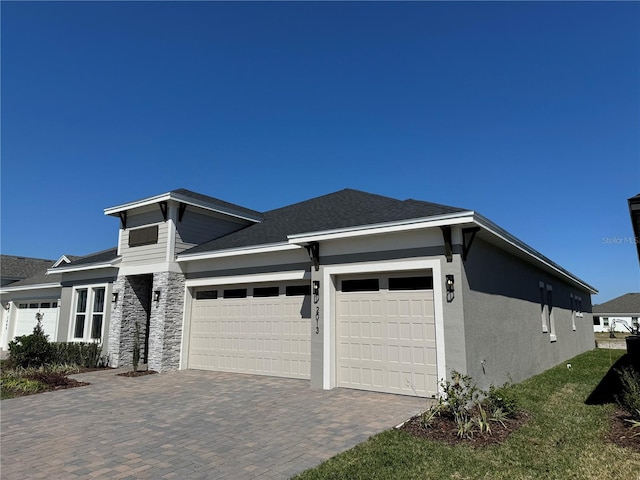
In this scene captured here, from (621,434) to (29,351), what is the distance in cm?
1575

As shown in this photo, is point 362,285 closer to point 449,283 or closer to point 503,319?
point 449,283

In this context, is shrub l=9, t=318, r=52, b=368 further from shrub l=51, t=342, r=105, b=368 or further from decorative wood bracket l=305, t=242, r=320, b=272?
decorative wood bracket l=305, t=242, r=320, b=272

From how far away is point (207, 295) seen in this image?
503 inches

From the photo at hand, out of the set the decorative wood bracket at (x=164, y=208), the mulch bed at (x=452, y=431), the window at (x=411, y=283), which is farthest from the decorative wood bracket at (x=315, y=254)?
the decorative wood bracket at (x=164, y=208)

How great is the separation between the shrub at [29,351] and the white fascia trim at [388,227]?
992cm

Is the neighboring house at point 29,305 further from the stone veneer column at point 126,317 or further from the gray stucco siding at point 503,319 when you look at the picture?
the gray stucco siding at point 503,319

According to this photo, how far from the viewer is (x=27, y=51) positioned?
33.3ft

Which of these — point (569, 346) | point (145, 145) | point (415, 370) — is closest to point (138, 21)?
point (145, 145)

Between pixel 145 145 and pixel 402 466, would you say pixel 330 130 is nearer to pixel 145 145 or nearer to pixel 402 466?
pixel 145 145

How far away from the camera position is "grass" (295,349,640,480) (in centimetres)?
420

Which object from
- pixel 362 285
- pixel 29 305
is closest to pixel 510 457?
pixel 362 285

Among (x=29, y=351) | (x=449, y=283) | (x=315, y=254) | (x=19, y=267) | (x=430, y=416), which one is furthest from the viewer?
(x=19, y=267)

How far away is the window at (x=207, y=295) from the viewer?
41.3ft

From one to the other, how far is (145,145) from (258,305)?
9.47m
